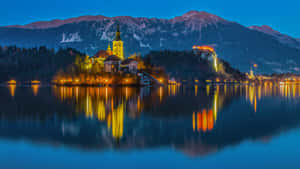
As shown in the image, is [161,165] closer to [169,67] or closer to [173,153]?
[173,153]

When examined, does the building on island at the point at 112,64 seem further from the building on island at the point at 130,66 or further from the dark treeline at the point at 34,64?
the dark treeline at the point at 34,64

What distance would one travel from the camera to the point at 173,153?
12172 mm

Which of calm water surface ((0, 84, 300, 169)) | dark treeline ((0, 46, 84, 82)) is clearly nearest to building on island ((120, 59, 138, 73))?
dark treeline ((0, 46, 84, 82))

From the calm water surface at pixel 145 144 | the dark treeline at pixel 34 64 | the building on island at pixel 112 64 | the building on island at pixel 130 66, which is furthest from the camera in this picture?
the dark treeline at pixel 34 64

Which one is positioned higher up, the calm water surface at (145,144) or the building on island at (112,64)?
the building on island at (112,64)

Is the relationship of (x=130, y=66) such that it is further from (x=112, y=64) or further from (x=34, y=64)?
(x=34, y=64)

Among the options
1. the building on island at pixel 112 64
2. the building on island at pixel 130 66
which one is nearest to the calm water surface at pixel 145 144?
the building on island at pixel 112 64

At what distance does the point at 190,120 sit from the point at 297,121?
927 centimetres

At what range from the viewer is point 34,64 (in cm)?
18275

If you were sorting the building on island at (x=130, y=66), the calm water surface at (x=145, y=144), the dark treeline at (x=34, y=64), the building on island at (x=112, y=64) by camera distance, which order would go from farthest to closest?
the dark treeline at (x=34, y=64), the building on island at (x=130, y=66), the building on island at (x=112, y=64), the calm water surface at (x=145, y=144)

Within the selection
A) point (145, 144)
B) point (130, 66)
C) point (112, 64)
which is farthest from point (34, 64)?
point (145, 144)

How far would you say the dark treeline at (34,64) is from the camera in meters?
168

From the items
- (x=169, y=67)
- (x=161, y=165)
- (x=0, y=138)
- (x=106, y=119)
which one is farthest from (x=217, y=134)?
(x=169, y=67)

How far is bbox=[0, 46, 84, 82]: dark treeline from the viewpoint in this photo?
167500 millimetres
